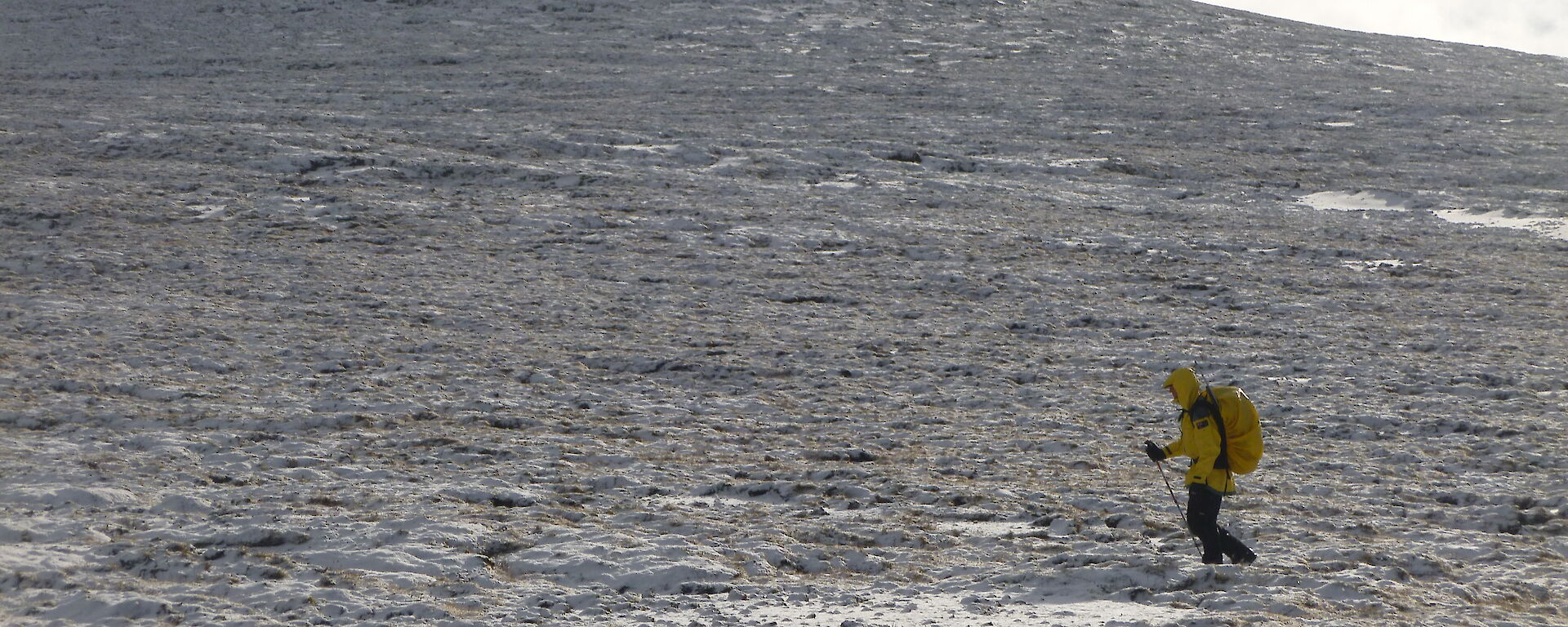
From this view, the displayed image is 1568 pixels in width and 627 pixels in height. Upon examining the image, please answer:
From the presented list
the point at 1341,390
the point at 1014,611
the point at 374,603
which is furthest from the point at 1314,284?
the point at 374,603

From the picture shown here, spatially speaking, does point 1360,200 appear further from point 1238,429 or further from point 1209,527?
point 1209,527

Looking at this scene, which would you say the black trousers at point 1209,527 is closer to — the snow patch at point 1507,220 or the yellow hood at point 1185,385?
the yellow hood at point 1185,385

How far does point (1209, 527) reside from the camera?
216 inches

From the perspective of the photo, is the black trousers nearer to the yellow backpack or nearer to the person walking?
the person walking

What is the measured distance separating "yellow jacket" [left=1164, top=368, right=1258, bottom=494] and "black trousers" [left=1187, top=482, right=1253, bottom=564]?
4 cm

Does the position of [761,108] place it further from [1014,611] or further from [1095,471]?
[1014,611]

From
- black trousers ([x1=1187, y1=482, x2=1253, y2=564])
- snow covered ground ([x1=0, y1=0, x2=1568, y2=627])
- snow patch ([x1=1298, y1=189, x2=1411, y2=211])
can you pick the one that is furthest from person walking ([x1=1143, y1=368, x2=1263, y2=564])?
snow patch ([x1=1298, y1=189, x2=1411, y2=211])

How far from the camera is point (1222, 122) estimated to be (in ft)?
52.3

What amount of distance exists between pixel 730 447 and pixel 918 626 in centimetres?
235

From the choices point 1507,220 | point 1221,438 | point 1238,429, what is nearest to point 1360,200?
point 1507,220

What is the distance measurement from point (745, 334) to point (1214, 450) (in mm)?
4225

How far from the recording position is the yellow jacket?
17.9 feet

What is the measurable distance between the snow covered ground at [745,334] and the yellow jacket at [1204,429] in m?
0.41

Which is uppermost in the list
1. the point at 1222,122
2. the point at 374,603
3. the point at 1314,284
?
the point at 1222,122
